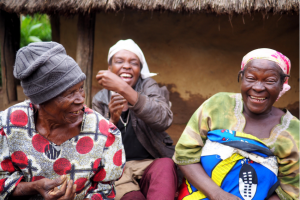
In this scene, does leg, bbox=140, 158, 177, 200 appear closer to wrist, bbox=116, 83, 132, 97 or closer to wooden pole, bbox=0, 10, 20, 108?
wrist, bbox=116, 83, 132, 97

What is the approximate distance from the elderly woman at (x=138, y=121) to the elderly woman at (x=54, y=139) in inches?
15.5

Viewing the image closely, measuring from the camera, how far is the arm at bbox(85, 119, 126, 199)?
1968 mm

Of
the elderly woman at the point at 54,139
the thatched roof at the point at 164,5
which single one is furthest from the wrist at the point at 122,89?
the thatched roof at the point at 164,5

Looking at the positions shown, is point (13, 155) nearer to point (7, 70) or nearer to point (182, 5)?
point (182, 5)

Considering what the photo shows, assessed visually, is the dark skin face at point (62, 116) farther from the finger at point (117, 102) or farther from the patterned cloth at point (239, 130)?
the patterned cloth at point (239, 130)

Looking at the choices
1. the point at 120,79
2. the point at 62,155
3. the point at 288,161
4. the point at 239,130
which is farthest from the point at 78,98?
the point at 288,161

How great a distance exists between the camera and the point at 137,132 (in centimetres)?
277

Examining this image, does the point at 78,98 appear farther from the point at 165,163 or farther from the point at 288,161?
the point at 288,161

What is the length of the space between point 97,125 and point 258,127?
3.94ft

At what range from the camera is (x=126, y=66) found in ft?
9.21

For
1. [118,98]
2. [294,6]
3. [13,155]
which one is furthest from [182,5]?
[13,155]

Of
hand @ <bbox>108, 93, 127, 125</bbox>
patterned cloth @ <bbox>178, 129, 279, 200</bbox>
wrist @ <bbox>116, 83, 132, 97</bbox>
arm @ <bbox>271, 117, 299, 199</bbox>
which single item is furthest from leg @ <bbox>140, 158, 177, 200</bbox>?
arm @ <bbox>271, 117, 299, 199</bbox>

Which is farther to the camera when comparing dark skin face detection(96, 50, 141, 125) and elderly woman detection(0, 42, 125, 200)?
dark skin face detection(96, 50, 141, 125)

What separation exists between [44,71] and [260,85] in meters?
1.47
